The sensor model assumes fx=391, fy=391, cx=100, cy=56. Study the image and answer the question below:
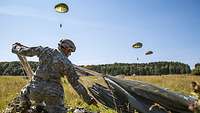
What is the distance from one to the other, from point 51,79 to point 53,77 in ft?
0.18

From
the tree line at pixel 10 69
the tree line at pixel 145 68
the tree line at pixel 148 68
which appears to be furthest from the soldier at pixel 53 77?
the tree line at pixel 148 68

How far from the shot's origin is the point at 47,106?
A: 770cm

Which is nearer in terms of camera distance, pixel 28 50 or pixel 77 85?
pixel 77 85

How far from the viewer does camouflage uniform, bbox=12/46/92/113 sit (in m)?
7.63

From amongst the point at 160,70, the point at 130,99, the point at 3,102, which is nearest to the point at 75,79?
the point at 130,99

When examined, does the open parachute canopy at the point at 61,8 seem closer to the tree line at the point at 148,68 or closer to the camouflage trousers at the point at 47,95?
the camouflage trousers at the point at 47,95

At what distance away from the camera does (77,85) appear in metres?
7.52

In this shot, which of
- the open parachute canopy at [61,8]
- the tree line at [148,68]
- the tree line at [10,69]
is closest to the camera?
the open parachute canopy at [61,8]

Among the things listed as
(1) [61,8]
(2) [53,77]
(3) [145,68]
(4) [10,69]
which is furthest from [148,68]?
(2) [53,77]

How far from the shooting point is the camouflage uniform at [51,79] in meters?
7.63

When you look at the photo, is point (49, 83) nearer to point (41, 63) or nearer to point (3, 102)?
point (41, 63)

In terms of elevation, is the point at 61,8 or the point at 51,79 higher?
the point at 61,8

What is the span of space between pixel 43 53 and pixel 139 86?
8.59ft

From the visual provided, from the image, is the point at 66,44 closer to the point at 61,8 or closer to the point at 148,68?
the point at 61,8
